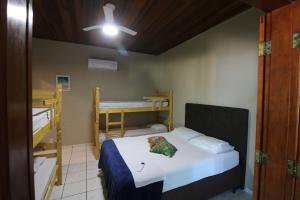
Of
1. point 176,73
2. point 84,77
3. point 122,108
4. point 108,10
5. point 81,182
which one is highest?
point 108,10

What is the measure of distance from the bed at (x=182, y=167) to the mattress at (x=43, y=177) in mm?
658

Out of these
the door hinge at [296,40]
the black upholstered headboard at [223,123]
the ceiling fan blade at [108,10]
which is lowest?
the black upholstered headboard at [223,123]

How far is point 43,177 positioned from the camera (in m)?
1.74

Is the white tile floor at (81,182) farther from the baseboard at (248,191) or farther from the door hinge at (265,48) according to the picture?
the door hinge at (265,48)

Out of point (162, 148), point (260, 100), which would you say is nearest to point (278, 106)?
point (260, 100)

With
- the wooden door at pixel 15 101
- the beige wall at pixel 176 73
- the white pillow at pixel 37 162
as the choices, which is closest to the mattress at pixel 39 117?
the white pillow at pixel 37 162

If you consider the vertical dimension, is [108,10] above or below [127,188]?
above

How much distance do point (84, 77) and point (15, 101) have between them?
12.4 feet

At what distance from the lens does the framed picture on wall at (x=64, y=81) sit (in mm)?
3730

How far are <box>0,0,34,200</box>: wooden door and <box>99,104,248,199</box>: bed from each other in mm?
1124

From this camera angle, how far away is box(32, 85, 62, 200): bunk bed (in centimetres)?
158

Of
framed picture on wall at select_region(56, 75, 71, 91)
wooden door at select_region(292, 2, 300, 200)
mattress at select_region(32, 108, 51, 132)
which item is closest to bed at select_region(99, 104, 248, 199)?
mattress at select_region(32, 108, 51, 132)

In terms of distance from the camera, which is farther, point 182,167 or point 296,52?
point 182,167

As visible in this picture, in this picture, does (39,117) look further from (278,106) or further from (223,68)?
(223,68)
